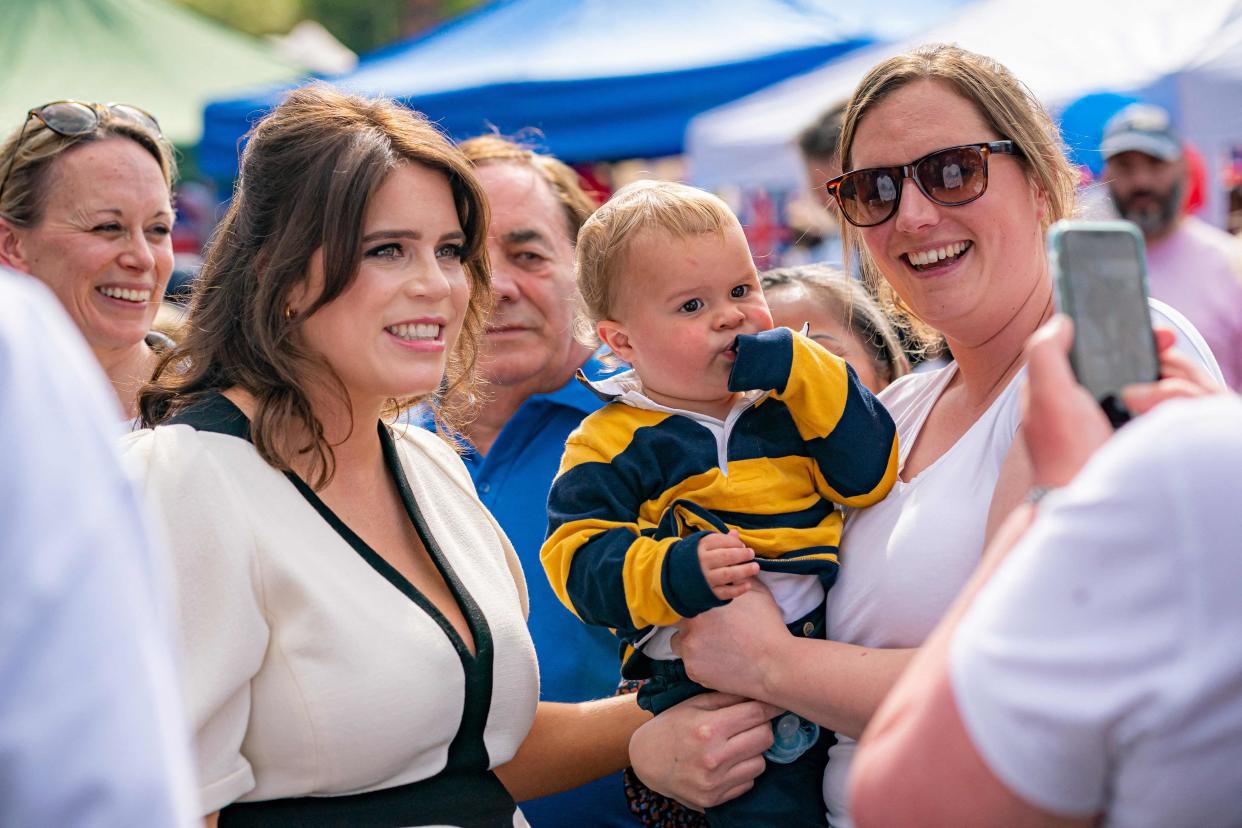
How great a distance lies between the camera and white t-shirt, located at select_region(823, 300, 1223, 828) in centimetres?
219

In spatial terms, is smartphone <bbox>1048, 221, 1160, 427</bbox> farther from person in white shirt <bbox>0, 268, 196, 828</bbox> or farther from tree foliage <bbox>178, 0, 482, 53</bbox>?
tree foliage <bbox>178, 0, 482, 53</bbox>

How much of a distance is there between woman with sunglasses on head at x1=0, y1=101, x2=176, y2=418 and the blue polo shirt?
4.00 feet

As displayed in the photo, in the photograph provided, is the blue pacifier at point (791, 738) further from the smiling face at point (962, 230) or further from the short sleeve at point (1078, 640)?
the short sleeve at point (1078, 640)

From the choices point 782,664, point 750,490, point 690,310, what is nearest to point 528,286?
point 690,310

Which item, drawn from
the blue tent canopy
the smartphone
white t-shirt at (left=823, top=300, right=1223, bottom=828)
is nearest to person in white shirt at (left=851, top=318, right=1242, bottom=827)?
the smartphone

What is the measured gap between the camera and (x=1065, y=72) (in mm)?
A: 7016

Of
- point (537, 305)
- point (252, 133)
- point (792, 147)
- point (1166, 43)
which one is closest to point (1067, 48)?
point (1166, 43)

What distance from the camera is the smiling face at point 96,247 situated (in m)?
3.93

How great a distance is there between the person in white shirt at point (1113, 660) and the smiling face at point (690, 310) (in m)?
1.25

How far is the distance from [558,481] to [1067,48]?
5.81 meters

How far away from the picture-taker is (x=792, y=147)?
25.1 ft

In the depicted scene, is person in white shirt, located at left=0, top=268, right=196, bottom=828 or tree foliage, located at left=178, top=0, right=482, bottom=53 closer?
person in white shirt, located at left=0, top=268, right=196, bottom=828

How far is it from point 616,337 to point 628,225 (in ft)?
0.79

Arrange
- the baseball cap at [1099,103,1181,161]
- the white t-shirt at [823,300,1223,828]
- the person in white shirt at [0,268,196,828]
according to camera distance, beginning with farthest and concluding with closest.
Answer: the baseball cap at [1099,103,1181,161]
the white t-shirt at [823,300,1223,828]
the person in white shirt at [0,268,196,828]
